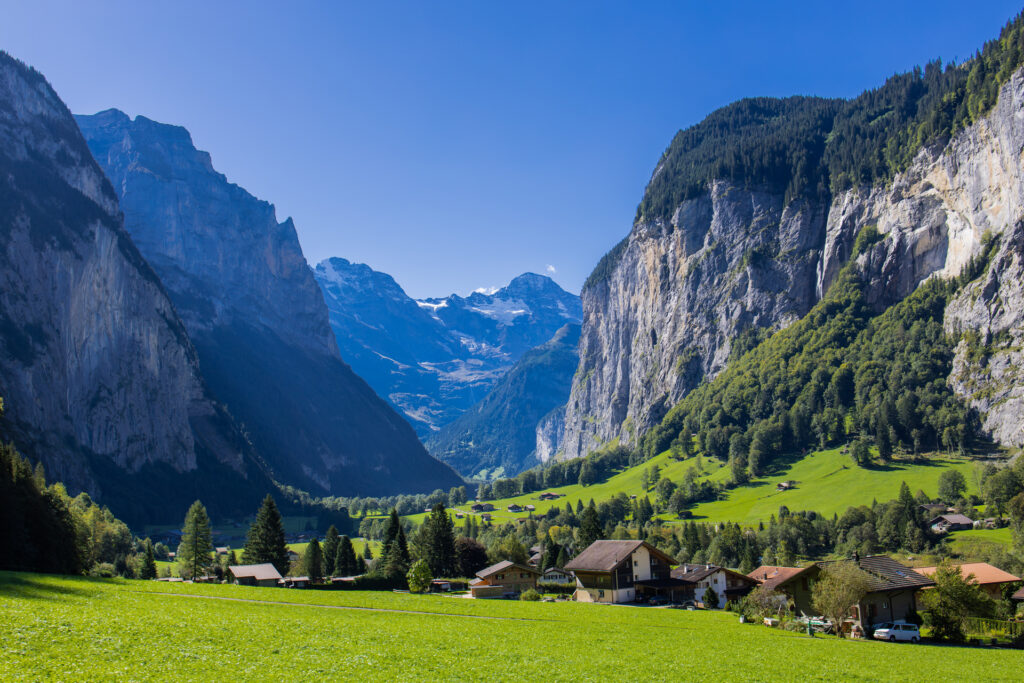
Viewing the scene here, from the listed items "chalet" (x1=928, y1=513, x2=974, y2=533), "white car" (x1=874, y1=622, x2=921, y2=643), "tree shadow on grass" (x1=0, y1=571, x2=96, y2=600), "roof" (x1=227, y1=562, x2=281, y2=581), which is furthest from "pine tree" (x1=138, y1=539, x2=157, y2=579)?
"chalet" (x1=928, y1=513, x2=974, y2=533)

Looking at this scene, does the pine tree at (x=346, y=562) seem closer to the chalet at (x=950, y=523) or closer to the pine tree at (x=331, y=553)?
the pine tree at (x=331, y=553)

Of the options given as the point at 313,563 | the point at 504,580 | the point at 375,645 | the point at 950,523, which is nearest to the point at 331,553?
the point at 313,563

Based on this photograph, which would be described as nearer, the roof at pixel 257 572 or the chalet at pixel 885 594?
the chalet at pixel 885 594

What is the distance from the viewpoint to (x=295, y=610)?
40.5 metres

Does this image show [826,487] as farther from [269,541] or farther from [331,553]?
[269,541]

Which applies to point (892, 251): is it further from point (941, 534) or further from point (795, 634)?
point (795, 634)

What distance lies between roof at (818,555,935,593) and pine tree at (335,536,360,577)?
62839 mm

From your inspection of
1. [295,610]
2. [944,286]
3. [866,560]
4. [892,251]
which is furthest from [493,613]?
[892,251]

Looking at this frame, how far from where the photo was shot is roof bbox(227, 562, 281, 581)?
82188 mm

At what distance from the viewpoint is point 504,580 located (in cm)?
8112

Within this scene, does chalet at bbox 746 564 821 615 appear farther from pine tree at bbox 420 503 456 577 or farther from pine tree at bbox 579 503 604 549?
pine tree at bbox 420 503 456 577

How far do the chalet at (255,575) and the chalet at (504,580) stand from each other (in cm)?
2481

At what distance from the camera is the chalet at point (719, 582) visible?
79.2 m

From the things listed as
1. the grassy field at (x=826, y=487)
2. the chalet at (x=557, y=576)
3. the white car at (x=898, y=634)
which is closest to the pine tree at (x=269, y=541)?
the chalet at (x=557, y=576)
